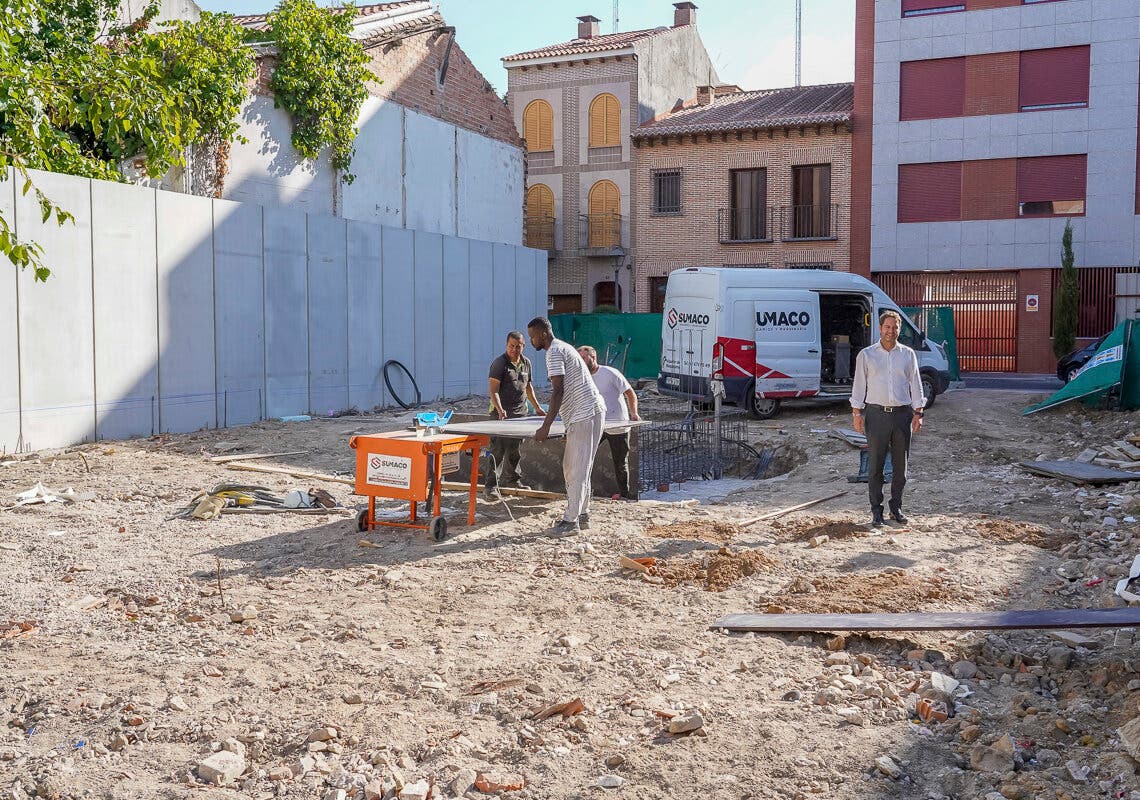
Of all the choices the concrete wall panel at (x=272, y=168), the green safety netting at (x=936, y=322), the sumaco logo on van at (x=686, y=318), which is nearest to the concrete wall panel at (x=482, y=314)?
the concrete wall panel at (x=272, y=168)

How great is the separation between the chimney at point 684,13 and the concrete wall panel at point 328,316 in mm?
26641

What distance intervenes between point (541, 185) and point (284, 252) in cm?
2229

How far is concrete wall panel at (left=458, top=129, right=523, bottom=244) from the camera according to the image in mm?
25859

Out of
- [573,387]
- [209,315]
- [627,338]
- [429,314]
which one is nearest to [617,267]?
[627,338]

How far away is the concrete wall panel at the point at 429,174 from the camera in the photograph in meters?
23.9

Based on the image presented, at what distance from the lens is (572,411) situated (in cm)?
925

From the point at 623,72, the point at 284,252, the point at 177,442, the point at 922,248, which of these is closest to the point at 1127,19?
the point at 922,248

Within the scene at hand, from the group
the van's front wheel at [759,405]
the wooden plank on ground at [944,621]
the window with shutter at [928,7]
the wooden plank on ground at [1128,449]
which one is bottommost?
the wooden plank on ground at [944,621]

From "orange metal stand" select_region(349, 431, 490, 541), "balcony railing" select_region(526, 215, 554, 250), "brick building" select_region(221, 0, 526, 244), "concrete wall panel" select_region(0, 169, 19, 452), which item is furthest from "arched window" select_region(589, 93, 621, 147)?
"orange metal stand" select_region(349, 431, 490, 541)

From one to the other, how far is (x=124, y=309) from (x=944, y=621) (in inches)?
468

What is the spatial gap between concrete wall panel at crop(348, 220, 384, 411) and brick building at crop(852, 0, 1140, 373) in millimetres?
18477

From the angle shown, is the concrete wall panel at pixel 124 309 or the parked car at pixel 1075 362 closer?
the concrete wall panel at pixel 124 309

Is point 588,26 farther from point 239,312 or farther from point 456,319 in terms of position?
point 239,312

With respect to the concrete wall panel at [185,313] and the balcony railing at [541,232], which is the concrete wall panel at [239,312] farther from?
the balcony railing at [541,232]
